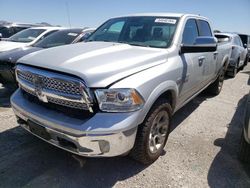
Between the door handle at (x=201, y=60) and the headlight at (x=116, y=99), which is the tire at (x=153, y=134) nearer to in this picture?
the headlight at (x=116, y=99)

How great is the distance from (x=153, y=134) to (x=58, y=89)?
126 centimetres

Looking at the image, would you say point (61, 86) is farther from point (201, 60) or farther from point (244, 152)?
point (201, 60)

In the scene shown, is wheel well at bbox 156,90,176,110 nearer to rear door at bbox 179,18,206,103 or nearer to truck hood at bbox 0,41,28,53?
rear door at bbox 179,18,206,103

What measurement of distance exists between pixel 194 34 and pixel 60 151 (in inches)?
111

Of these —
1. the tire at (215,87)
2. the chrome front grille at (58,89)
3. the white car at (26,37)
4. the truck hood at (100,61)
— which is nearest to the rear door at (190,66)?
the truck hood at (100,61)

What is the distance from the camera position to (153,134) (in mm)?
2846

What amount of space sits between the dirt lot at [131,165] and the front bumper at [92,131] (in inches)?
19.6

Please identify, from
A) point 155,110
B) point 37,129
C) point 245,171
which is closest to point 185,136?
point 245,171

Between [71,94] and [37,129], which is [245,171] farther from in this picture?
[37,129]

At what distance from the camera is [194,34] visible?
3941 mm

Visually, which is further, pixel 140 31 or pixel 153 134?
pixel 140 31

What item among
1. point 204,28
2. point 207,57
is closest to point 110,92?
point 207,57

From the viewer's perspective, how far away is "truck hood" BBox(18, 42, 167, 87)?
2.22 metres

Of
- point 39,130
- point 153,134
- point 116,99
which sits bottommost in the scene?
point 153,134
